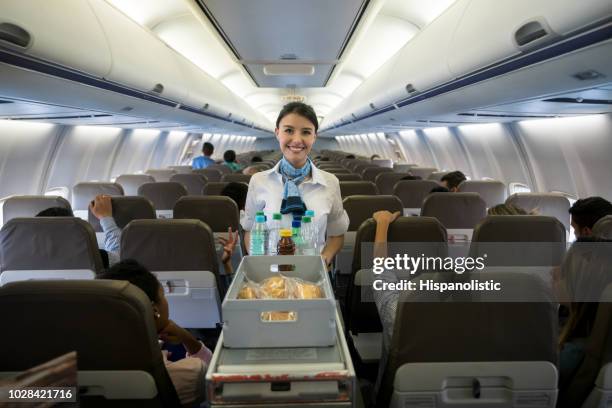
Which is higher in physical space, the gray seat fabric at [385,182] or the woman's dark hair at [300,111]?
the woman's dark hair at [300,111]

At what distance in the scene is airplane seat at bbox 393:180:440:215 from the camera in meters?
6.29

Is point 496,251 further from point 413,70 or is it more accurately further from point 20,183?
point 20,183

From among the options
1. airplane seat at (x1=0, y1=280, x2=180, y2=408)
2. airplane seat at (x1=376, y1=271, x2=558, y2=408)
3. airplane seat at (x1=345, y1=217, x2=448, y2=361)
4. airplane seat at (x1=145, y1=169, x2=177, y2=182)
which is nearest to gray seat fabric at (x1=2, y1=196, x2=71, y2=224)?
airplane seat at (x1=345, y1=217, x2=448, y2=361)

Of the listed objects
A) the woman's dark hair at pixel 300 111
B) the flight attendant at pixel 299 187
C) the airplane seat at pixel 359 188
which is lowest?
the airplane seat at pixel 359 188

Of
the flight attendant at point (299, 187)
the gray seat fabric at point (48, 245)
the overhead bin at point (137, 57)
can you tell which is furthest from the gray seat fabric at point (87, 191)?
the flight attendant at point (299, 187)

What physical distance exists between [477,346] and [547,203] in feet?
12.3

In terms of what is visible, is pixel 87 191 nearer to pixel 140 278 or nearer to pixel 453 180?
pixel 140 278

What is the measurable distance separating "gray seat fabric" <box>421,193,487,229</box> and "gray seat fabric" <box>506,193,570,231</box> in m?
0.46

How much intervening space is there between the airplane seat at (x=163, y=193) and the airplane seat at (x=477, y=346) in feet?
15.9

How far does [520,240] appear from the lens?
3.22 metres

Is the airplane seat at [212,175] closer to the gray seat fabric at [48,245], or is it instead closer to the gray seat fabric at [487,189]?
the gray seat fabric at [487,189]

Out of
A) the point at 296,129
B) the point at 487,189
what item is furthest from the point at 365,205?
the point at 487,189

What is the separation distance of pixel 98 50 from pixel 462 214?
3.84 m

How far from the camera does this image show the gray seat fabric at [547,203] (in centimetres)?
472
